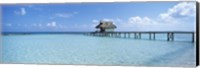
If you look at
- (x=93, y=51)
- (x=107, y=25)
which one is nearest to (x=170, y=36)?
(x=107, y=25)

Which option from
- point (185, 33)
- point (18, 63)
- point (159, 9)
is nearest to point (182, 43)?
point (185, 33)

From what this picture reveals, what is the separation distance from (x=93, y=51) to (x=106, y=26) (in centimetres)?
37

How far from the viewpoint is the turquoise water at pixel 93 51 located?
16.6 ft

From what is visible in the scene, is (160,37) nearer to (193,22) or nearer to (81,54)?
(193,22)

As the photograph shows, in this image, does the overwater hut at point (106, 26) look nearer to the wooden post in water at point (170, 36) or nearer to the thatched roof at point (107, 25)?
the thatched roof at point (107, 25)

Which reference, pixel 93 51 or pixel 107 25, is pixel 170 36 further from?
pixel 93 51

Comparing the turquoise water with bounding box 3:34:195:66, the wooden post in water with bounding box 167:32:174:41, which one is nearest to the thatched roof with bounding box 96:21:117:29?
the turquoise water with bounding box 3:34:195:66

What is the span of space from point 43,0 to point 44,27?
37cm

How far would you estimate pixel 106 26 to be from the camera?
207 inches

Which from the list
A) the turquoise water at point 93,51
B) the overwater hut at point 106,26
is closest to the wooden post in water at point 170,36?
the turquoise water at point 93,51

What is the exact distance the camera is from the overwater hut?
5215 millimetres

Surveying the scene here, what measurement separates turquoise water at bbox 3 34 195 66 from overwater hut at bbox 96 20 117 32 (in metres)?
0.12

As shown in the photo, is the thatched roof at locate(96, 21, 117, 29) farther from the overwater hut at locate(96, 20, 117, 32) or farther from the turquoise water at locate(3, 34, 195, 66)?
the turquoise water at locate(3, 34, 195, 66)

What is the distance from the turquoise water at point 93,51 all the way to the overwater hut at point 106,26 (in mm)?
123
